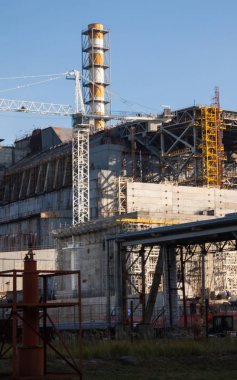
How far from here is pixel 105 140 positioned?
109625 mm

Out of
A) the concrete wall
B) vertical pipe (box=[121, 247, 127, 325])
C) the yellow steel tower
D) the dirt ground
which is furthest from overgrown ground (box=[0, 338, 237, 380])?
the yellow steel tower

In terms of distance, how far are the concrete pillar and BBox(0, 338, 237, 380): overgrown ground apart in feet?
52.2

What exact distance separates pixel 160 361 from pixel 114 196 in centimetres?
6489

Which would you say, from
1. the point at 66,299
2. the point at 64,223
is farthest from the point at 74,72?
the point at 66,299

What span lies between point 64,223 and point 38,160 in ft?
68.3

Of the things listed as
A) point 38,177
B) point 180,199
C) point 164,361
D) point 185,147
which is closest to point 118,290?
point 164,361

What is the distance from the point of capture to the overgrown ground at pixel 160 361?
27.0 meters

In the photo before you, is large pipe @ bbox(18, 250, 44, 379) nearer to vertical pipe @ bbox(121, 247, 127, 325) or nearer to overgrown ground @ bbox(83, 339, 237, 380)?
overgrown ground @ bbox(83, 339, 237, 380)

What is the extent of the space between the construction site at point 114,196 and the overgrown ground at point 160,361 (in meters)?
20.1

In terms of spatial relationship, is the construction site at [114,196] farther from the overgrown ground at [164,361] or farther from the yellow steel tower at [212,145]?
the overgrown ground at [164,361]

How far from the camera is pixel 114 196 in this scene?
3812 inches

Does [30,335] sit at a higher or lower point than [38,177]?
lower

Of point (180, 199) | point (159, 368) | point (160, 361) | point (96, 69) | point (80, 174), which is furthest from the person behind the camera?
point (96, 69)

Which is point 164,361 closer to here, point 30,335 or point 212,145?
point 30,335
